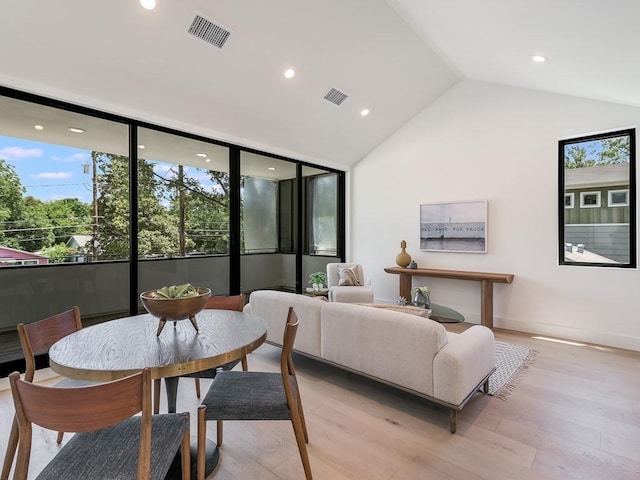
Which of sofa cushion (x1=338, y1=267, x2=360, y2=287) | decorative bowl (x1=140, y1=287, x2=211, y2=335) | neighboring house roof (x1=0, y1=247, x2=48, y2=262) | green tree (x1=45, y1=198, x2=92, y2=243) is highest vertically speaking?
green tree (x1=45, y1=198, x2=92, y2=243)

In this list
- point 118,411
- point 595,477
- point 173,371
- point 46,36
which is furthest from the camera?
point 46,36

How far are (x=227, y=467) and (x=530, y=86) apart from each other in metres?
5.31

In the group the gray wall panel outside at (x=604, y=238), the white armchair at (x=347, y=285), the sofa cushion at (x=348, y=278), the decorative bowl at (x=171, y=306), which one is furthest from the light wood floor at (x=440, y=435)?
the sofa cushion at (x=348, y=278)

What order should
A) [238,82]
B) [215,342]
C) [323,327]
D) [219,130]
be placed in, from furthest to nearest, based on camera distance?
[219,130]
[238,82]
[323,327]
[215,342]

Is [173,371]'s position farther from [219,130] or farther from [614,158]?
[614,158]

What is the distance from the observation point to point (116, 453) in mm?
1298

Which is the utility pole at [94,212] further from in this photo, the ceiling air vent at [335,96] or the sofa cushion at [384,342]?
the ceiling air vent at [335,96]

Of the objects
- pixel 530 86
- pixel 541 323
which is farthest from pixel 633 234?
pixel 530 86

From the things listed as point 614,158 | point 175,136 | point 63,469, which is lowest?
point 63,469

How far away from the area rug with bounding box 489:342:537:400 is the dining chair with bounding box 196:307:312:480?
1.93 m

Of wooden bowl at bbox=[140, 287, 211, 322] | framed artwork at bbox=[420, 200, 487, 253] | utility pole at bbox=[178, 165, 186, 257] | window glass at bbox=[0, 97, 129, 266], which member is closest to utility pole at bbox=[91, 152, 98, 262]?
window glass at bbox=[0, 97, 129, 266]

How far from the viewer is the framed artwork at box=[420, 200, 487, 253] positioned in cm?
501

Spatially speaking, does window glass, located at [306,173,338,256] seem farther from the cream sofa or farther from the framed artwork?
the cream sofa

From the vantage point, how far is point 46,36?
8.91ft
